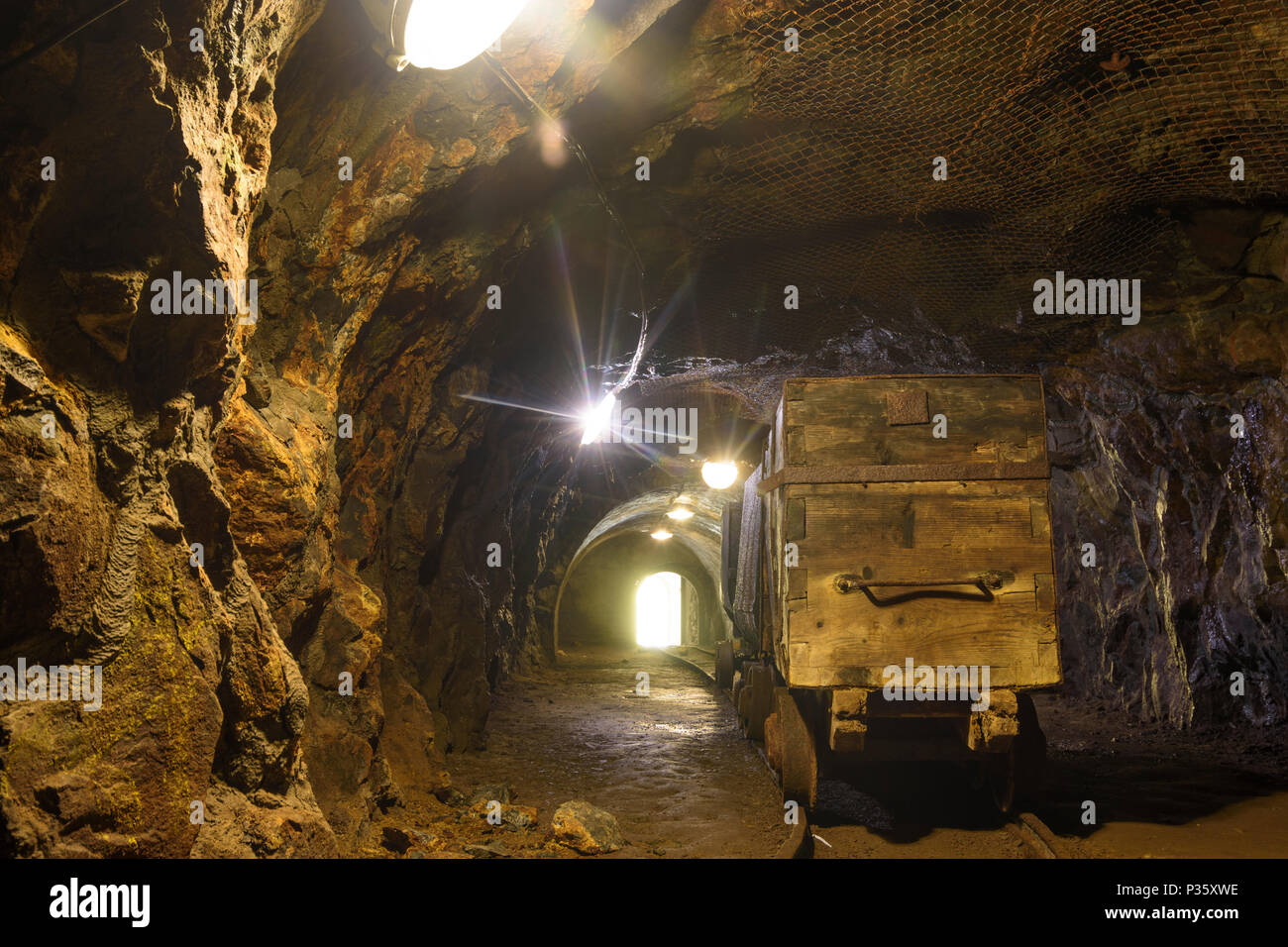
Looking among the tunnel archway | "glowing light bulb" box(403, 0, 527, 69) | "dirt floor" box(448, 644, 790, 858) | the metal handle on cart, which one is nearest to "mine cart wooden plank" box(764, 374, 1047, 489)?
the metal handle on cart

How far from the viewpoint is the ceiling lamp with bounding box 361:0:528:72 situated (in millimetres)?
2717

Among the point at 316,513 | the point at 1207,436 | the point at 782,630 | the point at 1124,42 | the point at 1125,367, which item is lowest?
the point at 782,630

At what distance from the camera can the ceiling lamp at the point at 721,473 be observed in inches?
368

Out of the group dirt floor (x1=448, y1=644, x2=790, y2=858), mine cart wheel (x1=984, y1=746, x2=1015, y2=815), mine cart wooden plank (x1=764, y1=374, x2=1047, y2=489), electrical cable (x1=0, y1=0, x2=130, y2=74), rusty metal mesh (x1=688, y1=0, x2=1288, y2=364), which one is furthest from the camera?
dirt floor (x1=448, y1=644, x2=790, y2=858)

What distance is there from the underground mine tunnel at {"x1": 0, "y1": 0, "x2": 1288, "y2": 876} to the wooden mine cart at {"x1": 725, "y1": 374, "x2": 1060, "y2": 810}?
3cm

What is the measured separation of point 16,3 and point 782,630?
419 centimetres

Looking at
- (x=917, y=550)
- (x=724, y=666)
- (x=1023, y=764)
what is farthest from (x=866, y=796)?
(x=724, y=666)

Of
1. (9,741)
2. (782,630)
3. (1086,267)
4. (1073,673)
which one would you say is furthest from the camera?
(1073,673)

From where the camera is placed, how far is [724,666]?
11.9m

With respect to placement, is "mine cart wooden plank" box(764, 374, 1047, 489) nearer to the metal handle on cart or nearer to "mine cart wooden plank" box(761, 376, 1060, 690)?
"mine cart wooden plank" box(761, 376, 1060, 690)

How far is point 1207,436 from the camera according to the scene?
7.39 metres

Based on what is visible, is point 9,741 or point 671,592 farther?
point 671,592
